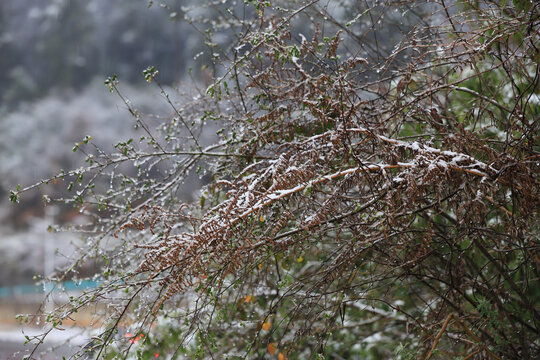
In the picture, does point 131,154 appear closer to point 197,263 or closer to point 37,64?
point 197,263

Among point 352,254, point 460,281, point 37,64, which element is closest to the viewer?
point 352,254

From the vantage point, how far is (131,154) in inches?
140

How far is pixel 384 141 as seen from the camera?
8.73 feet

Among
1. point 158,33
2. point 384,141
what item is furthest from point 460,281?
point 158,33

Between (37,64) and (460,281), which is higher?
(37,64)

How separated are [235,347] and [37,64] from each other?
23027 millimetres

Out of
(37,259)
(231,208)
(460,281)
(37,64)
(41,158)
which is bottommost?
(460,281)

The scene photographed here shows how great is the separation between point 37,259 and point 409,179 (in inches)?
918

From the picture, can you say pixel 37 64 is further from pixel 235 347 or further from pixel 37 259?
pixel 235 347

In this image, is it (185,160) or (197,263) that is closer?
(197,263)

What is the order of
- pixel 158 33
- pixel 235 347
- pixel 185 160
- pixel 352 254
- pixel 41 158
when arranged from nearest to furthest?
pixel 352 254 → pixel 185 160 → pixel 235 347 → pixel 158 33 → pixel 41 158

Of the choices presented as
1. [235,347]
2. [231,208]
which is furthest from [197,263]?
[235,347]

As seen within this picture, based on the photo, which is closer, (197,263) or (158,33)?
(197,263)

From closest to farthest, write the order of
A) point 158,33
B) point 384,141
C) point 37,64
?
point 384,141 < point 158,33 < point 37,64
